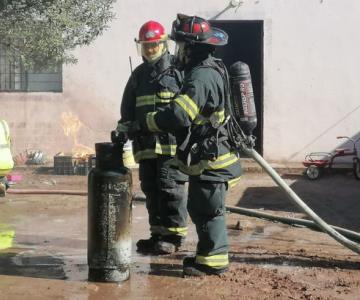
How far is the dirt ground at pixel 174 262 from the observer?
14.1 feet

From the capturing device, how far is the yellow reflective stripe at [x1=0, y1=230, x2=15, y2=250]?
558cm

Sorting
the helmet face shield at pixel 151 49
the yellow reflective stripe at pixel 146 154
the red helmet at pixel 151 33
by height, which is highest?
the red helmet at pixel 151 33

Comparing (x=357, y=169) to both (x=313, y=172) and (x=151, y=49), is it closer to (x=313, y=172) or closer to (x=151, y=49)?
(x=313, y=172)

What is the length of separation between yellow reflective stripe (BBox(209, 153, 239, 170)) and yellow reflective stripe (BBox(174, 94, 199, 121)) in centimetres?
40

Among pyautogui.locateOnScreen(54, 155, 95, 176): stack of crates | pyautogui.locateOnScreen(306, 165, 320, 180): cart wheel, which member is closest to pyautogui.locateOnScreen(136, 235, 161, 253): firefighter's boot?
pyautogui.locateOnScreen(54, 155, 95, 176): stack of crates

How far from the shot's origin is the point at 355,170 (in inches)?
441

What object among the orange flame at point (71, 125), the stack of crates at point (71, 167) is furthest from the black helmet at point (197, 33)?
the orange flame at point (71, 125)

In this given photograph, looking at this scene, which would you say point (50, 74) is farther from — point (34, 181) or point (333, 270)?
point (333, 270)

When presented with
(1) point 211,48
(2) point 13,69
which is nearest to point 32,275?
(1) point 211,48

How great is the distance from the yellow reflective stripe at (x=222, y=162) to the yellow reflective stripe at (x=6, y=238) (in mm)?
2246

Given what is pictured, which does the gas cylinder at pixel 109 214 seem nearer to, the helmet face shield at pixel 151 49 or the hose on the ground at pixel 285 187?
the hose on the ground at pixel 285 187

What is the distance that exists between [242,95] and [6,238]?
2.89 meters

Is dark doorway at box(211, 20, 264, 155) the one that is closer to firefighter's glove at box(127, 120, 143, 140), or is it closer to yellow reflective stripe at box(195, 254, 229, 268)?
firefighter's glove at box(127, 120, 143, 140)

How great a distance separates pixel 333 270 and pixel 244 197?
4.25 m
